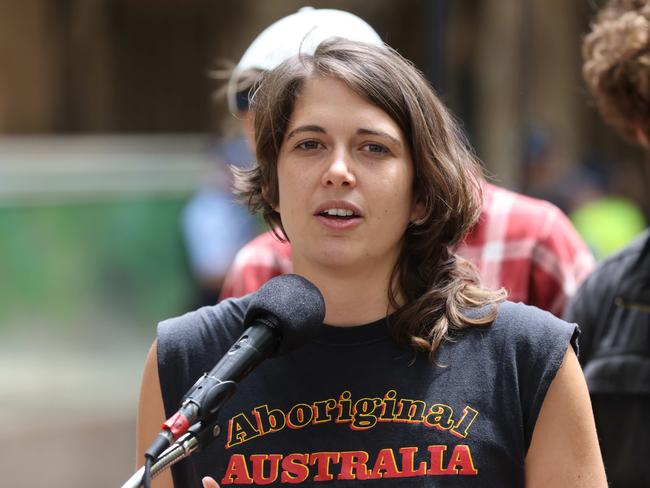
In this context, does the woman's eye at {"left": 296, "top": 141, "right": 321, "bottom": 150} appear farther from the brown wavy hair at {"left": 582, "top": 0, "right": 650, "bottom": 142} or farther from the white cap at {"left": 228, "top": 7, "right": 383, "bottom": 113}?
the brown wavy hair at {"left": 582, "top": 0, "right": 650, "bottom": 142}

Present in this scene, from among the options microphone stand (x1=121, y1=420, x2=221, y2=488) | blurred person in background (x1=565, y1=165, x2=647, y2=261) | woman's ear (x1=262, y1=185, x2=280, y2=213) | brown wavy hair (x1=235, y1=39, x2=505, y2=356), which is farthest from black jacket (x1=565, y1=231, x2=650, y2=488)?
blurred person in background (x1=565, y1=165, x2=647, y2=261)

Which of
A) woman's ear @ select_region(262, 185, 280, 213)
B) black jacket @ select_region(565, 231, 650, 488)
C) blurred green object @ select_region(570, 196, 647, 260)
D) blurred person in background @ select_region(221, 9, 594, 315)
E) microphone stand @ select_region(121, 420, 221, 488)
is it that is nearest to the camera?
microphone stand @ select_region(121, 420, 221, 488)

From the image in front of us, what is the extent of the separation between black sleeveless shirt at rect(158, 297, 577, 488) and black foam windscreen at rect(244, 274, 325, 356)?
15 centimetres

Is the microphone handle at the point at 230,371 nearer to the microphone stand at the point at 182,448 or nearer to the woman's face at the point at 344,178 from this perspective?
the microphone stand at the point at 182,448

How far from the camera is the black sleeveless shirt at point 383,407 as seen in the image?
237cm

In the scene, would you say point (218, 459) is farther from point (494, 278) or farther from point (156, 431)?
point (494, 278)

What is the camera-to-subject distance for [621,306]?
3207 millimetres

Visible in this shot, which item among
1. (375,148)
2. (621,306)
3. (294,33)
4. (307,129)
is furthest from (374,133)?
(621,306)

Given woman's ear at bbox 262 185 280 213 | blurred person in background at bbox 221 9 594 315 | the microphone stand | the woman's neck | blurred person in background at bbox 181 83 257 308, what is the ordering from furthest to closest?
blurred person in background at bbox 181 83 257 308 < blurred person in background at bbox 221 9 594 315 < woman's ear at bbox 262 185 280 213 < the woman's neck < the microphone stand

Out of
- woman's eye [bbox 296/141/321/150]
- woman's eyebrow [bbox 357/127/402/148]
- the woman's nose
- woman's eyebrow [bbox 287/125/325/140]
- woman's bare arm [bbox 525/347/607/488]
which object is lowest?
woman's bare arm [bbox 525/347/607/488]

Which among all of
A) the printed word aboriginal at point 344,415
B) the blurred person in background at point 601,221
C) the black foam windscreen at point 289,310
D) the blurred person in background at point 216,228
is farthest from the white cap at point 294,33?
the blurred person in background at point 601,221

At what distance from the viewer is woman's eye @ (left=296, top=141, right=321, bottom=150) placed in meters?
2.49

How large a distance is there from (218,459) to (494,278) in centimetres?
129

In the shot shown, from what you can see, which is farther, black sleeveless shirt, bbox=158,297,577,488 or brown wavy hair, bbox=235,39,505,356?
brown wavy hair, bbox=235,39,505,356
